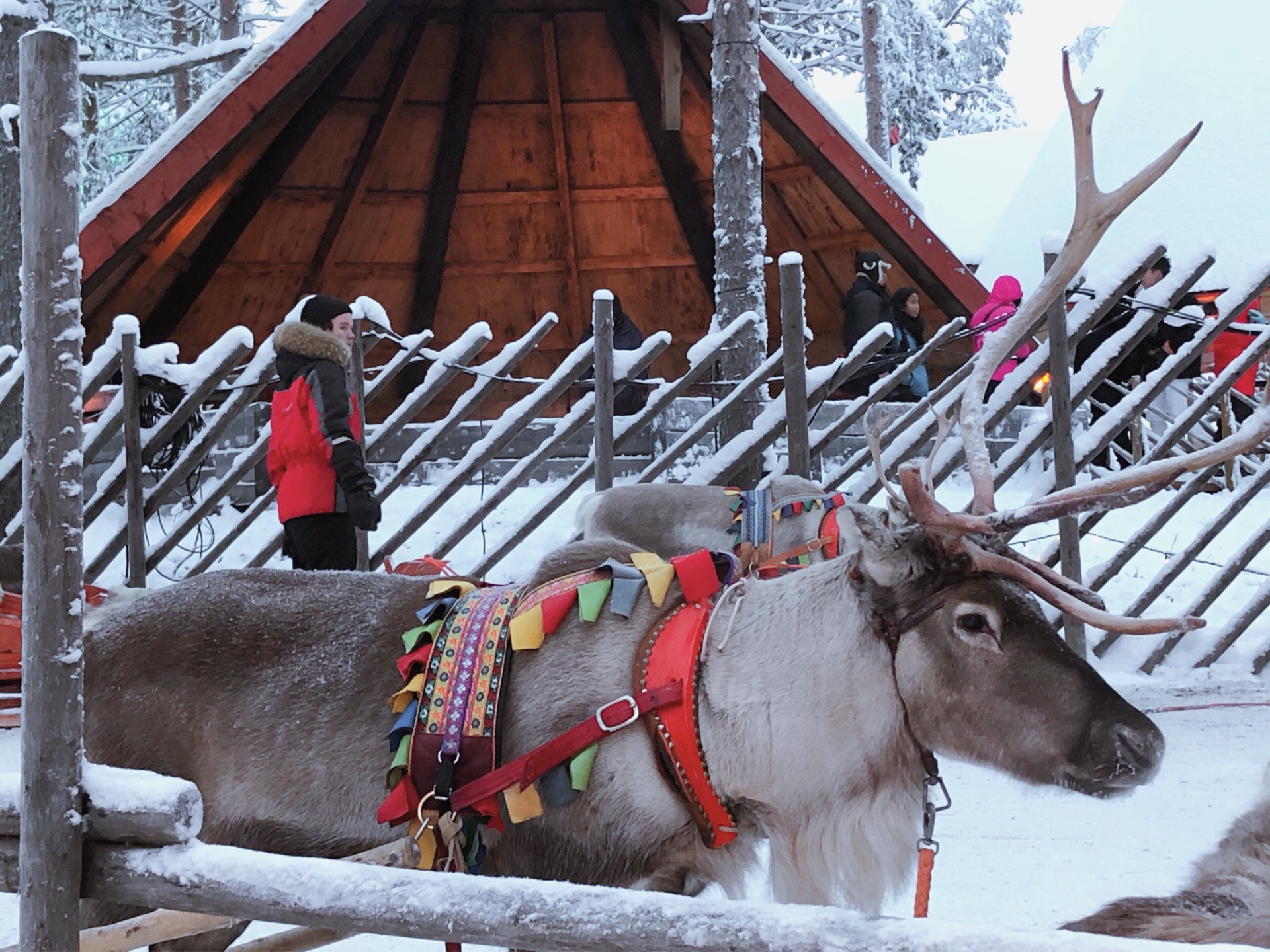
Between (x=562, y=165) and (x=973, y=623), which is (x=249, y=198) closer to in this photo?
(x=562, y=165)

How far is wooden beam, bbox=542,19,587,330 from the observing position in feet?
31.8

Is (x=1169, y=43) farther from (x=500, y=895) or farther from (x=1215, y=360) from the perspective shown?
(x=500, y=895)

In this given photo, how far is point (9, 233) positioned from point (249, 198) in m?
3.22

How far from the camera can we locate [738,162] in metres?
6.31

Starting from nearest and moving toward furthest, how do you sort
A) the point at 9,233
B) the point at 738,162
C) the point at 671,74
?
the point at 738,162, the point at 9,233, the point at 671,74

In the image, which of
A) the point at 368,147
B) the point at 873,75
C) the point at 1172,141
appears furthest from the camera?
the point at 1172,141

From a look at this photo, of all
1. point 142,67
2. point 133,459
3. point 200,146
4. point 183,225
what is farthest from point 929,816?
point 183,225

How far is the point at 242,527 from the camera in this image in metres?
5.83

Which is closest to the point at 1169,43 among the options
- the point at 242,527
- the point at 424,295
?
the point at 424,295

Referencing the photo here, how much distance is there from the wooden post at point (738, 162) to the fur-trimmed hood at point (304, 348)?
2.26m

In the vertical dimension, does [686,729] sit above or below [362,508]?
above

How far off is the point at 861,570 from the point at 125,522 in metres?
4.54

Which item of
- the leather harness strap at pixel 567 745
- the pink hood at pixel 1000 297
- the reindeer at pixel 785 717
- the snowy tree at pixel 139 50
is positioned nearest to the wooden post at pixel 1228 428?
the pink hood at pixel 1000 297

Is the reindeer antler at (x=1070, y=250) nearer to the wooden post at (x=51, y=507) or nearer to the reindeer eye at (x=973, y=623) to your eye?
the reindeer eye at (x=973, y=623)
